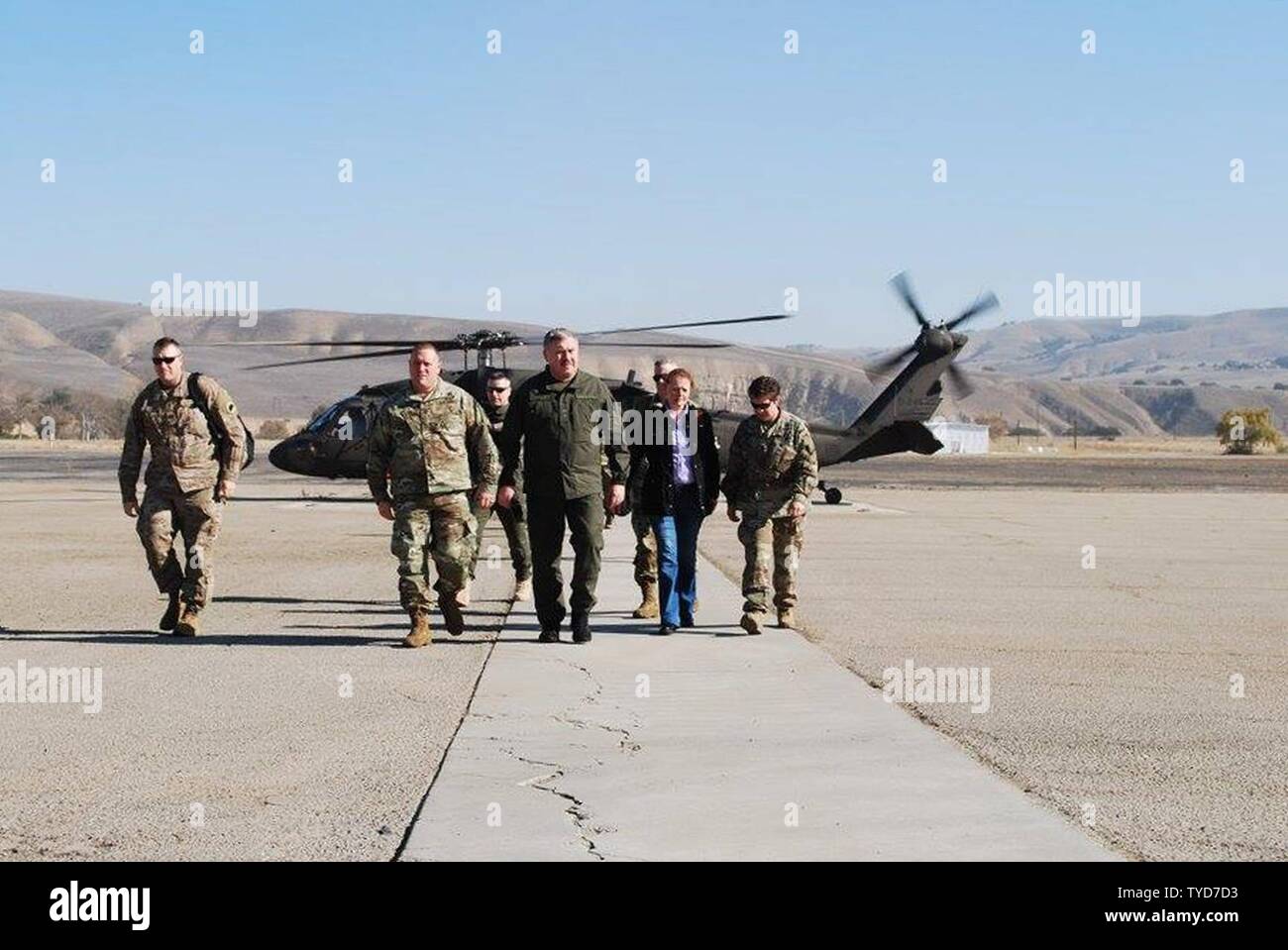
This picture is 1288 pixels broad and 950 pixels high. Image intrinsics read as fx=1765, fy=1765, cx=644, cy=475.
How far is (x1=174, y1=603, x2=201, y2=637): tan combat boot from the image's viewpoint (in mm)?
12406

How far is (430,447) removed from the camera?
1183cm

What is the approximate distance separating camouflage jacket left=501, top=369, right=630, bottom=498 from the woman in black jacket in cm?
87

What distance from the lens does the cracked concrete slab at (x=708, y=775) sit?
20.6ft

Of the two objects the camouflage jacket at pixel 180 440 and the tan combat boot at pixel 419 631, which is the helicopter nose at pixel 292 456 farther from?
the tan combat boot at pixel 419 631

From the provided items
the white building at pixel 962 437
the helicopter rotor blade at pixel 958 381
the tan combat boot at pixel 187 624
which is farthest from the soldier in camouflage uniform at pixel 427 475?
the white building at pixel 962 437

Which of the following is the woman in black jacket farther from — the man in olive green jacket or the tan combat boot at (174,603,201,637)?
the tan combat boot at (174,603,201,637)

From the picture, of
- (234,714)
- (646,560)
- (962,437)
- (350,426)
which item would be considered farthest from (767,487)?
(962,437)

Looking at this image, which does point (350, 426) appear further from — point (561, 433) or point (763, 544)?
point (561, 433)

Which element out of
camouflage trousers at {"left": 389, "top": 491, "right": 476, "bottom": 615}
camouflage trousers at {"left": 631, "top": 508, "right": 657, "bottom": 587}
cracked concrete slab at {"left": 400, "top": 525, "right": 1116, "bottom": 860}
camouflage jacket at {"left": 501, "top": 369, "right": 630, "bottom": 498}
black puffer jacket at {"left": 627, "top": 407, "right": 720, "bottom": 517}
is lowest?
cracked concrete slab at {"left": 400, "top": 525, "right": 1116, "bottom": 860}

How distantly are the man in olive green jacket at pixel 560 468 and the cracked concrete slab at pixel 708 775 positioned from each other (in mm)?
718

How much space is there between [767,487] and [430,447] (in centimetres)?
253

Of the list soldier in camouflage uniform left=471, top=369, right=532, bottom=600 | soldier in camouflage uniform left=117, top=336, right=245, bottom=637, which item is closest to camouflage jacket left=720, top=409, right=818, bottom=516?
soldier in camouflage uniform left=471, top=369, right=532, bottom=600
